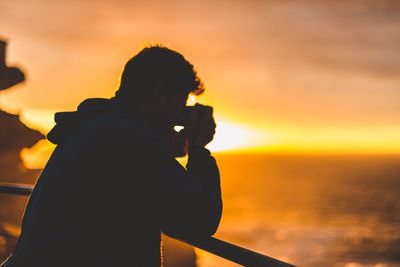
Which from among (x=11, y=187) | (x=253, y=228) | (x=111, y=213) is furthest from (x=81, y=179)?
A: (x=253, y=228)

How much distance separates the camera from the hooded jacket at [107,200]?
1816 mm

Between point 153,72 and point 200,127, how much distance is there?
37 cm

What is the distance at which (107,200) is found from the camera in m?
1.85

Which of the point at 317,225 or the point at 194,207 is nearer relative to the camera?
the point at 194,207

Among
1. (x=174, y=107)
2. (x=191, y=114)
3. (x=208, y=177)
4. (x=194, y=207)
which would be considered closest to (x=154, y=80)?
(x=174, y=107)

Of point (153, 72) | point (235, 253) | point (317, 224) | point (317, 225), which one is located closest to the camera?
point (235, 253)

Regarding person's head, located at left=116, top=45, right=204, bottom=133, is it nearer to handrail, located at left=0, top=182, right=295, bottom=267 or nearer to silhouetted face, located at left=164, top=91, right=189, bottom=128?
silhouetted face, located at left=164, top=91, right=189, bottom=128

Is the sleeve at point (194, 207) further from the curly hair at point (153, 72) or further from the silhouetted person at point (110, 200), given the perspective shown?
the curly hair at point (153, 72)

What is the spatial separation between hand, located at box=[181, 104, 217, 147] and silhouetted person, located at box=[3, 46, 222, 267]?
379 millimetres

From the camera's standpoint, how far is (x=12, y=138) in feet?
112

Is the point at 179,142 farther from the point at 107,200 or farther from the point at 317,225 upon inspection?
the point at 317,225

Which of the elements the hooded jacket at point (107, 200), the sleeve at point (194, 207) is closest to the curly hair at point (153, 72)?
the hooded jacket at point (107, 200)

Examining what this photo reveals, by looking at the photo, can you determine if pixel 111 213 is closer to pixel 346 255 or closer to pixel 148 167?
pixel 148 167

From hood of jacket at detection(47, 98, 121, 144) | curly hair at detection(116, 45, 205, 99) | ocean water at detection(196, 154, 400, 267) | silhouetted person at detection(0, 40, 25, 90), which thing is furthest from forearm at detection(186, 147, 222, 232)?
ocean water at detection(196, 154, 400, 267)
